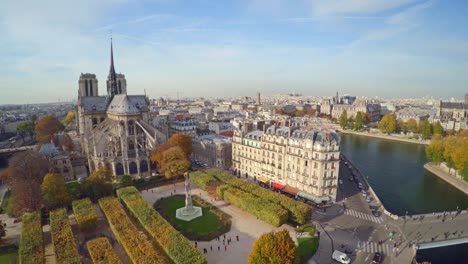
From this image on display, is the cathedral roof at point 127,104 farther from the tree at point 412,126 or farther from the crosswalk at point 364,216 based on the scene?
the tree at point 412,126

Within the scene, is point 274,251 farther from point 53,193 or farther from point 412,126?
point 412,126

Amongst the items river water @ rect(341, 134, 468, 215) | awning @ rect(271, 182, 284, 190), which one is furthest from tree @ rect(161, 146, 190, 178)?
river water @ rect(341, 134, 468, 215)

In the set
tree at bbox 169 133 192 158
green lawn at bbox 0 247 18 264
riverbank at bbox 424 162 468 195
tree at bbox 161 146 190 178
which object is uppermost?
tree at bbox 169 133 192 158

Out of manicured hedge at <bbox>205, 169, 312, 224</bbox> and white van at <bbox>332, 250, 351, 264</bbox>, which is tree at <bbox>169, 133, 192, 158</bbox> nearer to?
manicured hedge at <bbox>205, 169, 312, 224</bbox>

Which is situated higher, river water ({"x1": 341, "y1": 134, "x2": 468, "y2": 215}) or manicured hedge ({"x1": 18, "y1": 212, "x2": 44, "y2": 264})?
manicured hedge ({"x1": 18, "y1": 212, "x2": 44, "y2": 264})

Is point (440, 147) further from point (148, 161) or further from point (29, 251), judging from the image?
point (29, 251)

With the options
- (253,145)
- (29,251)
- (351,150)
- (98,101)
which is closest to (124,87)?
(98,101)

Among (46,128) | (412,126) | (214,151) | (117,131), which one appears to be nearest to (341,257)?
(214,151)
